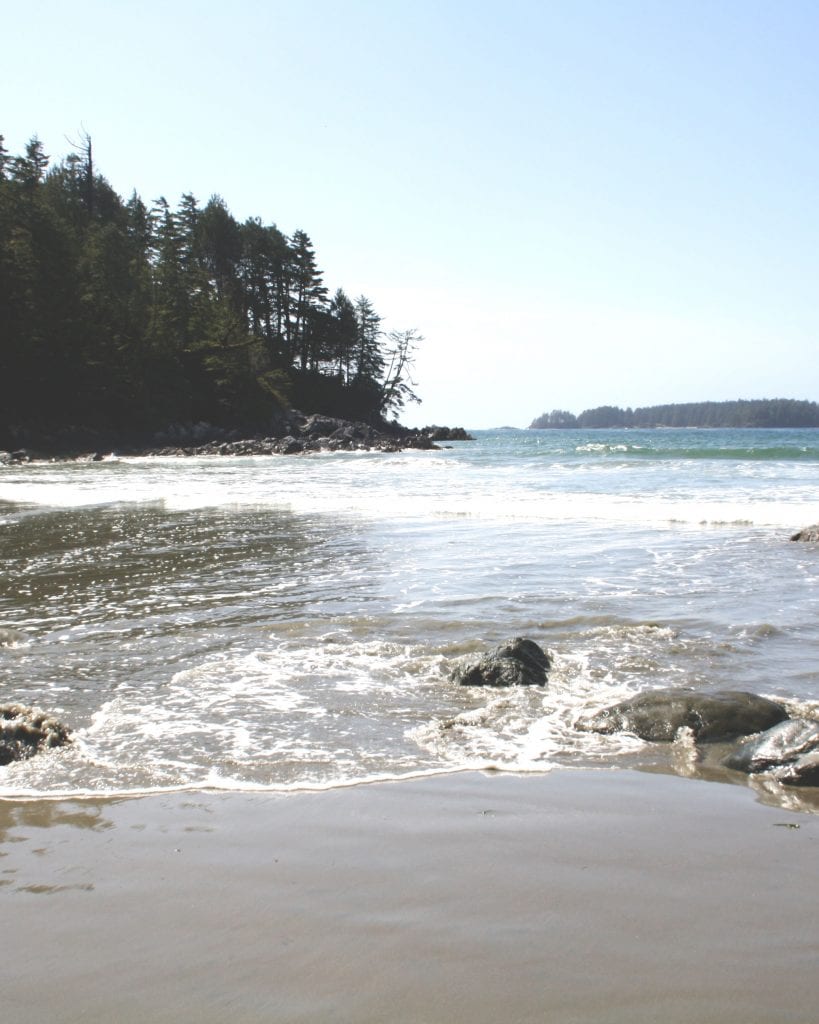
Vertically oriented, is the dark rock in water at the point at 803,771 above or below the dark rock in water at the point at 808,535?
below

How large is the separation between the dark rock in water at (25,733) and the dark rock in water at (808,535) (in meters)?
10.2

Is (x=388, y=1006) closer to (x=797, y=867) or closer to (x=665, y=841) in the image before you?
(x=665, y=841)

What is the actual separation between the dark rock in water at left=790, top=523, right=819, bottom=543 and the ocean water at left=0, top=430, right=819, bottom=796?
310 mm

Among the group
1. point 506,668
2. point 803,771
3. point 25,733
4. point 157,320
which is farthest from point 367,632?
point 157,320

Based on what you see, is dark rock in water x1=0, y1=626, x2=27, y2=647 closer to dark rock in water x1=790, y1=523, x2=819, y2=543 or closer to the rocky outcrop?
dark rock in water x1=790, y1=523, x2=819, y2=543

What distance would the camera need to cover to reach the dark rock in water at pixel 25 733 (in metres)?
3.96

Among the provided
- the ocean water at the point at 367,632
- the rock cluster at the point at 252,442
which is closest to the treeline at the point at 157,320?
the rock cluster at the point at 252,442

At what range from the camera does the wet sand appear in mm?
2127

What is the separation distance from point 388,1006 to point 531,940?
1.69 feet

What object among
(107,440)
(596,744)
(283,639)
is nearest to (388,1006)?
(596,744)

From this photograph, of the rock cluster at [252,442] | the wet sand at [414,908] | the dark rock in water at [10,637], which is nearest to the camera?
the wet sand at [414,908]

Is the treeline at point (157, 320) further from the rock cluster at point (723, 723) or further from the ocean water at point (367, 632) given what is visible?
the rock cluster at point (723, 723)

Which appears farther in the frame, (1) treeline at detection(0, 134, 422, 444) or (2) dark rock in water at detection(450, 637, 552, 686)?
(1) treeline at detection(0, 134, 422, 444)

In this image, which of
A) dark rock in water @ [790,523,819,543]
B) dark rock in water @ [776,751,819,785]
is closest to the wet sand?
dark rock in water @ [776,751,819,785]
